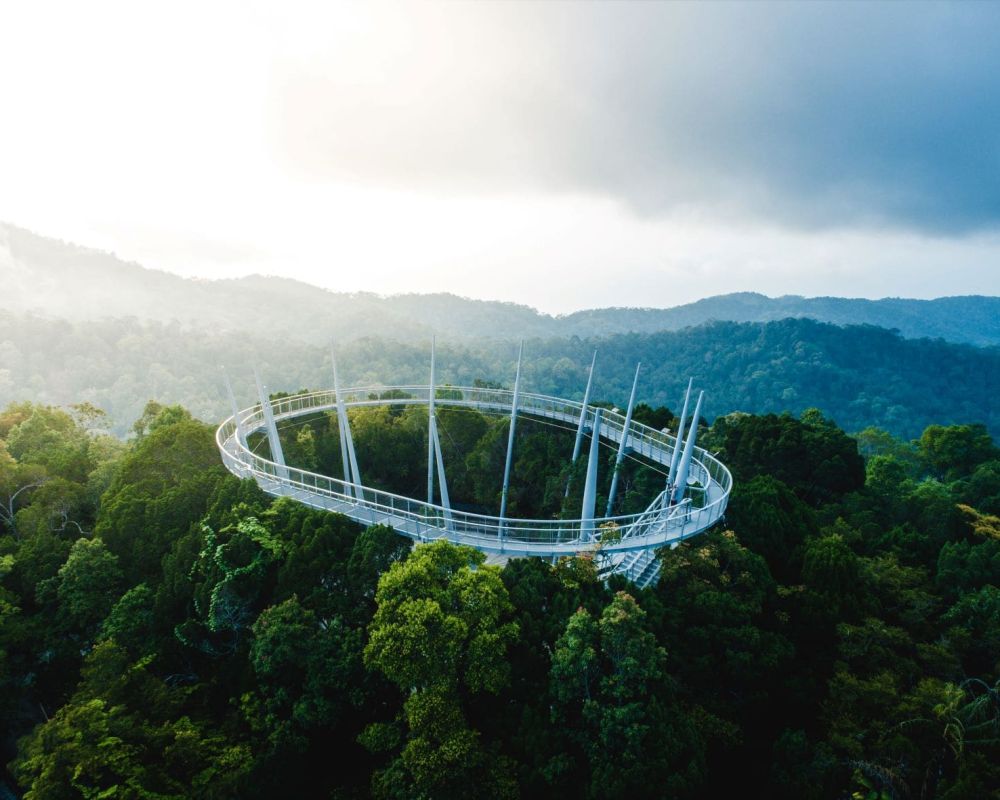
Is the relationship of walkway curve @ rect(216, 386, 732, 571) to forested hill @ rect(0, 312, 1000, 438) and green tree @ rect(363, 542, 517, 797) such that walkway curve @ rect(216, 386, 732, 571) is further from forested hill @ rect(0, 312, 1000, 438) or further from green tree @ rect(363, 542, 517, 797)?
forested hill @ rect(0, 312, 1000, 438)

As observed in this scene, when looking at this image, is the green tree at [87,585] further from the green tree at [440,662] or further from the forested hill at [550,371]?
the forested hill at [550,371]

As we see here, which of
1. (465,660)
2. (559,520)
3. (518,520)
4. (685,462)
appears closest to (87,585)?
(465,660)

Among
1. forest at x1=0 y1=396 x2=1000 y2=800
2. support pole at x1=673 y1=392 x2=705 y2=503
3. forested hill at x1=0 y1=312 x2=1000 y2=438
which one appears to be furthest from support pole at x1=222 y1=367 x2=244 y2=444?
forested hill at x1=0 y1=312 x2=1000 y2=438

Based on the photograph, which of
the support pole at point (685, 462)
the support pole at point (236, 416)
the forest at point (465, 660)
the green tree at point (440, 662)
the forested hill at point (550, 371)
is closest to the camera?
the green tree at point (440, 662)

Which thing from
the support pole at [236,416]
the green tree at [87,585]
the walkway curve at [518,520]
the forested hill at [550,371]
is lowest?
the forested hill at [550,371]

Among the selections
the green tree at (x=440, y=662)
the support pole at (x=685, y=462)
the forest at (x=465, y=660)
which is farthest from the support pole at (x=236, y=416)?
the support pole at (x=685, y=462)

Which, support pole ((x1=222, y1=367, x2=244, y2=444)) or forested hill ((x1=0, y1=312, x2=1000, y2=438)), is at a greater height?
support pole ((x1=222, y1=367, x2=244, y2=444))
